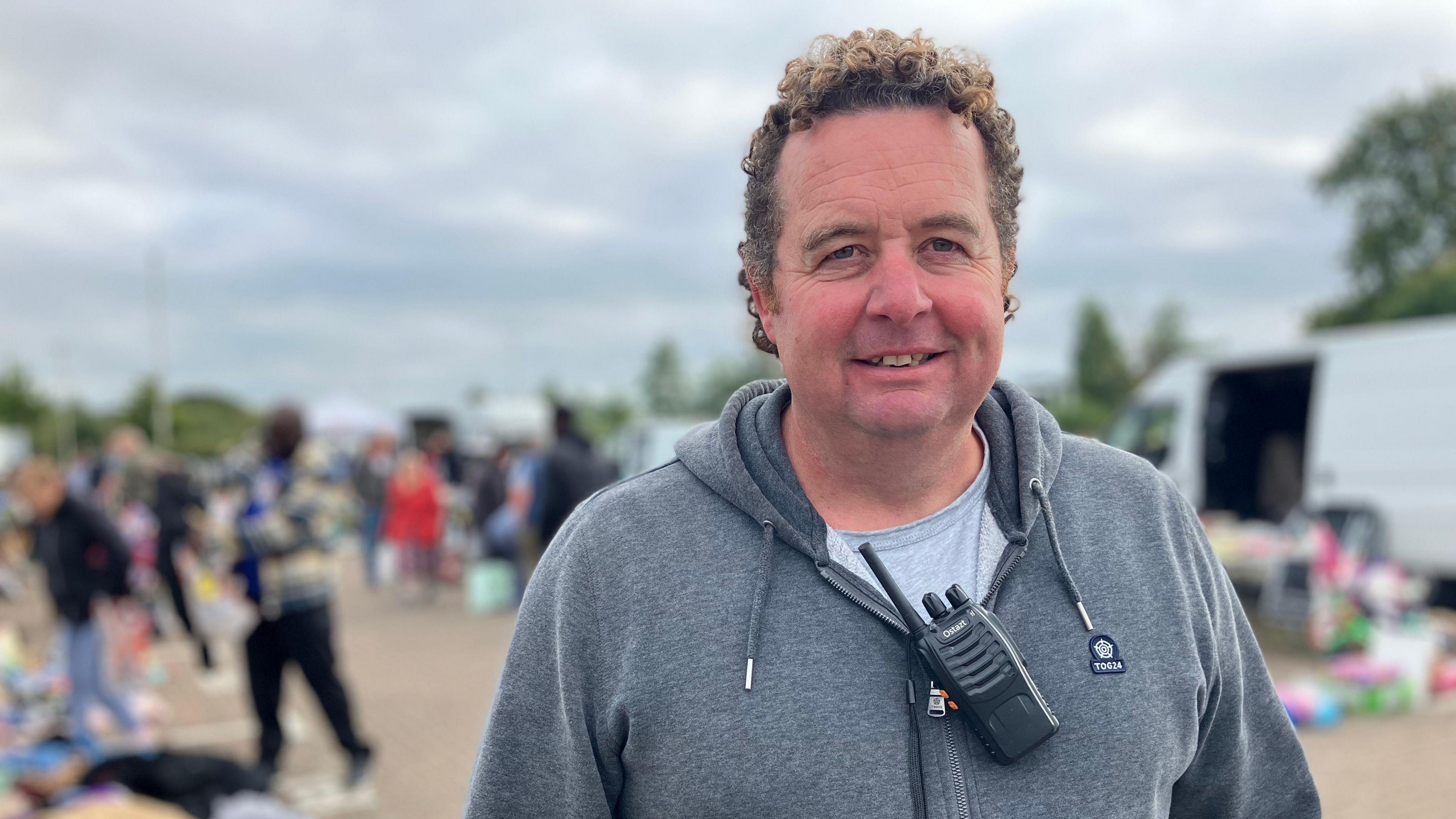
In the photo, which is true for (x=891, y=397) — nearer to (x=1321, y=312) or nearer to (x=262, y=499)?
(x=262, y=499)

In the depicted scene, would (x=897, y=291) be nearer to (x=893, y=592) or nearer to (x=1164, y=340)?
(x=893, y=592)

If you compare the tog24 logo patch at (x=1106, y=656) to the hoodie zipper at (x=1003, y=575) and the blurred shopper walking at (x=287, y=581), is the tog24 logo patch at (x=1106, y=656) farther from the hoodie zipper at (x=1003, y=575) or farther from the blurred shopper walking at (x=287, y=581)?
the blurred shopper walking at (x=287, y=581)

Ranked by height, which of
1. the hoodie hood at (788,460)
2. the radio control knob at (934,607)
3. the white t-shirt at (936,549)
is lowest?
the radio control knob at (934,607)

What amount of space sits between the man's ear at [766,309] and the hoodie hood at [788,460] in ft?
0.40

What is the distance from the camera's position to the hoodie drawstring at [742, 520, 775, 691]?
4.59 feet

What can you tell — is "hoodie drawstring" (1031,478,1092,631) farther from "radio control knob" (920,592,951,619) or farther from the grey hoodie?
"radio control knob" (920,592,951,619)

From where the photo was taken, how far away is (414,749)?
6.38m

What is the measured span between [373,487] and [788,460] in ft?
42.9

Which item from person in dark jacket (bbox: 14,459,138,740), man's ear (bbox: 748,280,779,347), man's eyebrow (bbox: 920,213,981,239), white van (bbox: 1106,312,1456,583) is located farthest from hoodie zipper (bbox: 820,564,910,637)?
white van (bbox: 1106,312,1456,583)

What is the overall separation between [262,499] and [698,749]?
4.36 meters

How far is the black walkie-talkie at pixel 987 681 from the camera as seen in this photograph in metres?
1.39

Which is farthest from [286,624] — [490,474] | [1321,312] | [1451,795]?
[1321,312]

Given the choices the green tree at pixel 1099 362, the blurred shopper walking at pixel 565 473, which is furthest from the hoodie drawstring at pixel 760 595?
the green tree at pixel 1099 362

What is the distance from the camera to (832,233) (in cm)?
146
